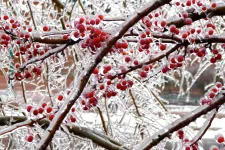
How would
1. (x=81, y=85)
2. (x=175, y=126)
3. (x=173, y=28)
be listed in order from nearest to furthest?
(x=81, y=85) < (x=175, y=126) < (x=173, y=28)

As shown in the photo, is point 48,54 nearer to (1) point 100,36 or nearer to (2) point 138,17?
(1) point 100,36

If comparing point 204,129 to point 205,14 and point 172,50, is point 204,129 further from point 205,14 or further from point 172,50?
point 205,14

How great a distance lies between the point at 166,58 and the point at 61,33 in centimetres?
34

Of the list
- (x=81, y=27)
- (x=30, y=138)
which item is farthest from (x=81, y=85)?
(x=30, y=138)

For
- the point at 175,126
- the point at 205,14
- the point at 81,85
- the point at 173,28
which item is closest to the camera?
the point at 81,85

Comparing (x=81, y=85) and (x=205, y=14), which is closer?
(x=81, y=85)

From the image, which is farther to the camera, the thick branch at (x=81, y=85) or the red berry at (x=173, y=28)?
the red berry at (x=173, y=28)

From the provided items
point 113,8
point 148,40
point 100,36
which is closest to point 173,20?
point 148,40

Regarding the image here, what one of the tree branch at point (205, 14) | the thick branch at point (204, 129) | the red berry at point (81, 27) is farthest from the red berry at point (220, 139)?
the red berry at point (81, 27)

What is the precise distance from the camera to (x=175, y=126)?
3.67ft

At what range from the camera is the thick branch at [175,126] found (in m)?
1.09

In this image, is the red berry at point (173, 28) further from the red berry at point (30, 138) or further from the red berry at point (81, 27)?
the red berry at point (30, 138)

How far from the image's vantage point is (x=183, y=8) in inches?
53.1

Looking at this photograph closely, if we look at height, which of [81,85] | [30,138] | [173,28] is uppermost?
[173,28]
